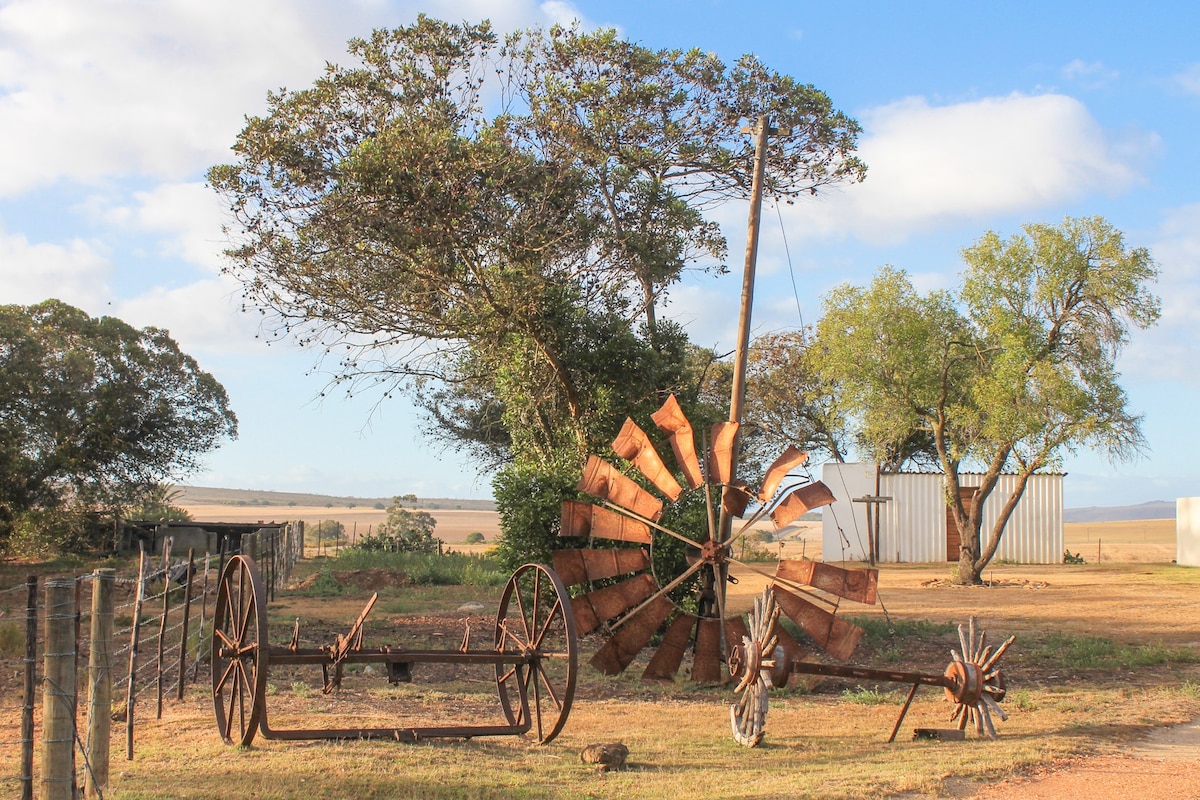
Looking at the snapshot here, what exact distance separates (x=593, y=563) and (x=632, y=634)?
36.6 inches

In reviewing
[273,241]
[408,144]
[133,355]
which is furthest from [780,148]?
[133,355]

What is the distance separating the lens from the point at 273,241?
1738cm

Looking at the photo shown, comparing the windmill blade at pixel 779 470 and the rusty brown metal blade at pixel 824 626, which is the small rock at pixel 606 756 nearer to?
the rusty brown metal blade at pixel 824 626

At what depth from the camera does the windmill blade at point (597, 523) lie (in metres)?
12.4

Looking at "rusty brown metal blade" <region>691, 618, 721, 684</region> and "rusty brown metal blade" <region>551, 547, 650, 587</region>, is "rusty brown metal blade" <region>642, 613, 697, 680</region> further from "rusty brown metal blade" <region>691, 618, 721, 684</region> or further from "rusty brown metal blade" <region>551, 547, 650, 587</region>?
"rusty brown metal blade" <region>551, 547, 650, 587</region>

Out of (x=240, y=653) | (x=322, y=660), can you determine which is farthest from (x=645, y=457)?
(x=240, y=653)

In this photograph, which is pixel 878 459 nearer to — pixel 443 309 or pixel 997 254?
pixel 997 254

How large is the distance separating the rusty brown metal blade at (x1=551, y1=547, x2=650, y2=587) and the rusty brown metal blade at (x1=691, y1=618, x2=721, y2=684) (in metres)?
1.03

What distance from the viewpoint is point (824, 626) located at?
1105 cm

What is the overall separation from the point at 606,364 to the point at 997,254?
14.0 m

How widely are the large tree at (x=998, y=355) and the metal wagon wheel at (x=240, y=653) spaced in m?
20.9

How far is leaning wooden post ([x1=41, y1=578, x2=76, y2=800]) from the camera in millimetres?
5949

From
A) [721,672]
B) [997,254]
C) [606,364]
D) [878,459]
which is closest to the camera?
[721,672]

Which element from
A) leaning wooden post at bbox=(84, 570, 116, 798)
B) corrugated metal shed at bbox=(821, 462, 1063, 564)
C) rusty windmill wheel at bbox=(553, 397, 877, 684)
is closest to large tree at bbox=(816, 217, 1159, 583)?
corrugated metal shed at bbox=(821, 462, 1063, 564)
